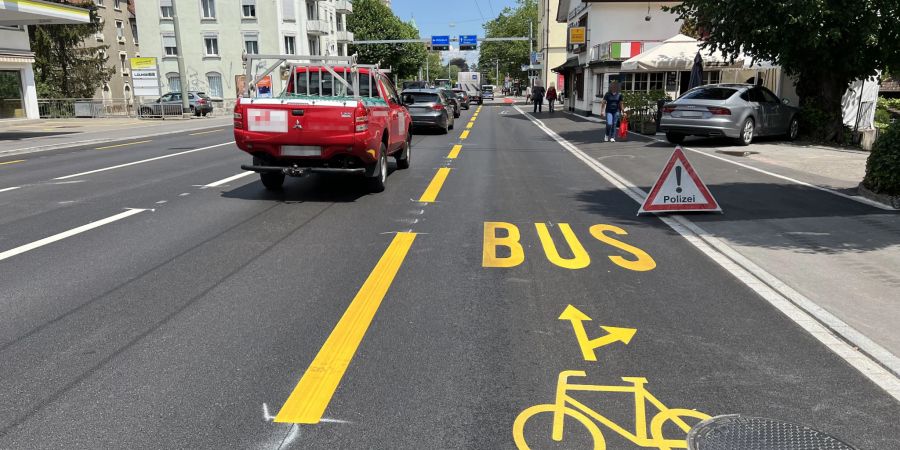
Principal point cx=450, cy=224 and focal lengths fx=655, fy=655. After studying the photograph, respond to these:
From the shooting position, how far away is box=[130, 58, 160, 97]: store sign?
1505 inches

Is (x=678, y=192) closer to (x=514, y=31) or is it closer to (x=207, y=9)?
(x=207, y=9)

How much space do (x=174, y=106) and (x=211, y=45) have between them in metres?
18.2

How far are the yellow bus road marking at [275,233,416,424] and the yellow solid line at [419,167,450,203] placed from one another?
151 inches

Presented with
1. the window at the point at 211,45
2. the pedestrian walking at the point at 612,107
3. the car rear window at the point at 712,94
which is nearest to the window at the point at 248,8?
the window at the point at 211,45

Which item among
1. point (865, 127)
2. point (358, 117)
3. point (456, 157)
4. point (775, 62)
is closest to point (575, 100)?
point (865, 127)

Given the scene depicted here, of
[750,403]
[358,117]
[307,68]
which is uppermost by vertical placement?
[307,68]

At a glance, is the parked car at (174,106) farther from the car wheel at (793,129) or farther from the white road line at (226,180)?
the car wheel at (793,129)

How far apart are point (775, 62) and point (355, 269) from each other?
52.7ft

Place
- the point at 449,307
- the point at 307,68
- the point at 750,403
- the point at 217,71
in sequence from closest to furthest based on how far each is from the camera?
the point at 750,403 < the point at 449,307 < the point at 307,68 < the point at 217,71

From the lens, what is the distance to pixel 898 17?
50.2ft

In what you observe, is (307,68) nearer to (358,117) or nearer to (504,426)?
(358,117)

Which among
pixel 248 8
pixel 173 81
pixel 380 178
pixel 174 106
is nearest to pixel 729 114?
pixel 380 178

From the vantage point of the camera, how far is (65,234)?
23.9 ft

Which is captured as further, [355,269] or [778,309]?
[355,269]
